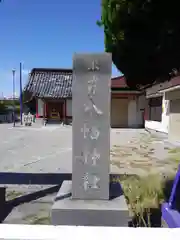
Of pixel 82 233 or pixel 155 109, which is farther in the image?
pixel 155 109

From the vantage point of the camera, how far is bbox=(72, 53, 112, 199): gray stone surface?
3.23 metres

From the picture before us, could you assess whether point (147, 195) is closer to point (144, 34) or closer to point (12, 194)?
point (12, 194)

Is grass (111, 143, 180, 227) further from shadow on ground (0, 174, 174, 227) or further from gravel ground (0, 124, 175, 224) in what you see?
gravel ground (0, 124, 175, 224)

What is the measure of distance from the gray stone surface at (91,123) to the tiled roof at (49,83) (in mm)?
23799

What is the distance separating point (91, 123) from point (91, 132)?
Answer: 11 centimetres

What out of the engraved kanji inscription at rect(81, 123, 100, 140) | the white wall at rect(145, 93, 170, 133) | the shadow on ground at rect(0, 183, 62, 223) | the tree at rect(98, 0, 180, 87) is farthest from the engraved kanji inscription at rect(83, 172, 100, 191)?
the white wall at rect(145, 93, 170, 133)

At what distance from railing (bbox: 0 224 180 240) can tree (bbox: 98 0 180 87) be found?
166 inches

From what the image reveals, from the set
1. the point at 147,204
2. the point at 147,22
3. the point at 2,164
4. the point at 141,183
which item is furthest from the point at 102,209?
the point at 2,164

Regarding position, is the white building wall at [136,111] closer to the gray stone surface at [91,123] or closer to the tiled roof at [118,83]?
the tiled roof at [118,83]

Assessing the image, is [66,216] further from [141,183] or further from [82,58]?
[141,183]

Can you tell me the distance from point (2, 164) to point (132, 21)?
6.00 m

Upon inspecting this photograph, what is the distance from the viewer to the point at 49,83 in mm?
29016

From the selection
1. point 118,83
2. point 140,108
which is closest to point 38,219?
point 118,83

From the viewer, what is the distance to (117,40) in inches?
238
